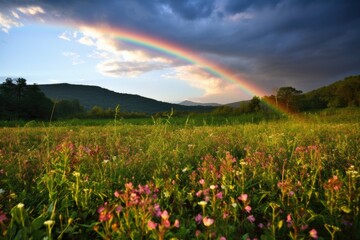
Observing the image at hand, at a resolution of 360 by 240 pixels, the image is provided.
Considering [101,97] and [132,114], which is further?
[101,97]

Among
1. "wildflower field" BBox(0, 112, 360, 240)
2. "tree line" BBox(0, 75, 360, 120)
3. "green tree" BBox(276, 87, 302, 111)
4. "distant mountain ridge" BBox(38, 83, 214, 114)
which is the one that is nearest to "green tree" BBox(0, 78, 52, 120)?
"tree line" BBox(0, 75, 360, 120)

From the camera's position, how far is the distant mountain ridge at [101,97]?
13988 cm

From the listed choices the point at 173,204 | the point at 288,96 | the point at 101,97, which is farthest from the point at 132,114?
the point at 101,97

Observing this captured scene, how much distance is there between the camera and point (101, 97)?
513 feet

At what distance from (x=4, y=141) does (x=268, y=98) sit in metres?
20.4

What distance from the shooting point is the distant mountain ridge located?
140 meters

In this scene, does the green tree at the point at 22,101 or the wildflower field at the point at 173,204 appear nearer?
the wildflower field at the point at 173,204

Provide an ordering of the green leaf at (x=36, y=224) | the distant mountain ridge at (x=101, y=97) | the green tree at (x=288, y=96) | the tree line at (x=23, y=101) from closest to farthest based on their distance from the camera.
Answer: the green leaf at (x=36, y=224) < the green tree at (x=288, y=96) < the tree line at (x=23, y=101) < the distant mountain ridge at (x=101, y=97)

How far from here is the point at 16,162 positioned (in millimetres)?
4426

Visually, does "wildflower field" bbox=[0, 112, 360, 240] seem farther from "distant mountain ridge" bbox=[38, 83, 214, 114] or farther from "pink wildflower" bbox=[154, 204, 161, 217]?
"distant mountain ridge" bbox=[38, 83, 214, 114]

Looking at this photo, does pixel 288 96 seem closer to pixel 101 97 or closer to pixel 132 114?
pixel 132 114

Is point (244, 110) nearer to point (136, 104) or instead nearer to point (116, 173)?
point (116, 173)

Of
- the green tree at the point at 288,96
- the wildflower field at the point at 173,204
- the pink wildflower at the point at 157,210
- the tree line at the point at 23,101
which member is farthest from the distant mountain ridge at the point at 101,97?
the pink wildflower at the point at 157,210

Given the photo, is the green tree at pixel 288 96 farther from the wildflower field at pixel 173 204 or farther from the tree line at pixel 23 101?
the tree line at pixel 23 101
